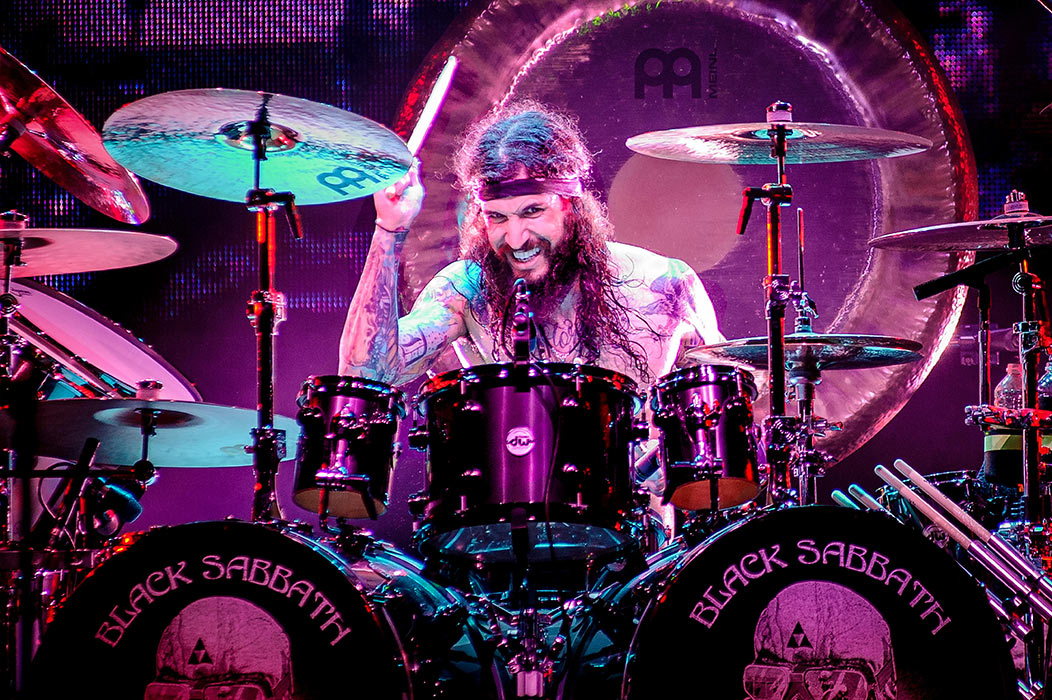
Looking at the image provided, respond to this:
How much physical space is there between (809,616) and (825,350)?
1041mm

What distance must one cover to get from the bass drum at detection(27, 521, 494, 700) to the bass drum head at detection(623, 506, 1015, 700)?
Result: 1.79ft

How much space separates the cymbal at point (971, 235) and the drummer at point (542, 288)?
696 mm

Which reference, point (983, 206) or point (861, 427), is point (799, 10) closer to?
point (983, 206)

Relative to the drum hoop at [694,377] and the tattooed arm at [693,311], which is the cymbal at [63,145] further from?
the tattooed arm at [693,311]

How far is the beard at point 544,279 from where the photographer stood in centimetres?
375

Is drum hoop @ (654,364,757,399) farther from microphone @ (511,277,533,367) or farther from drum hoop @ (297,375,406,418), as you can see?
drum hoop @ (297,375,406,418)

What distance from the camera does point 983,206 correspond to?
4.15 m

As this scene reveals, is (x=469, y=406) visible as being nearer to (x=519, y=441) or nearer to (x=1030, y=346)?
(x=519, y=441)

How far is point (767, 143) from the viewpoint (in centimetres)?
322

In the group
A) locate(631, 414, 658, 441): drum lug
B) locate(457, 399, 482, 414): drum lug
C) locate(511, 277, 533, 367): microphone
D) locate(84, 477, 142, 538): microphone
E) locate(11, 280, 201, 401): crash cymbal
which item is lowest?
locate(84, 477, 142, 538): microphone

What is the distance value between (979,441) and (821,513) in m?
2.11

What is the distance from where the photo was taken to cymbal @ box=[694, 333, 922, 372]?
3037 millimetres

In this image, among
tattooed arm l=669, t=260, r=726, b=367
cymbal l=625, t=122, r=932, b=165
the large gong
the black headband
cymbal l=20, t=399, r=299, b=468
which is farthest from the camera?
the large gong

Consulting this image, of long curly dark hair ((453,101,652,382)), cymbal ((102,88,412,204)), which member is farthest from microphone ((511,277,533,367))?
long curly dark hair ((453,101,652,382))
